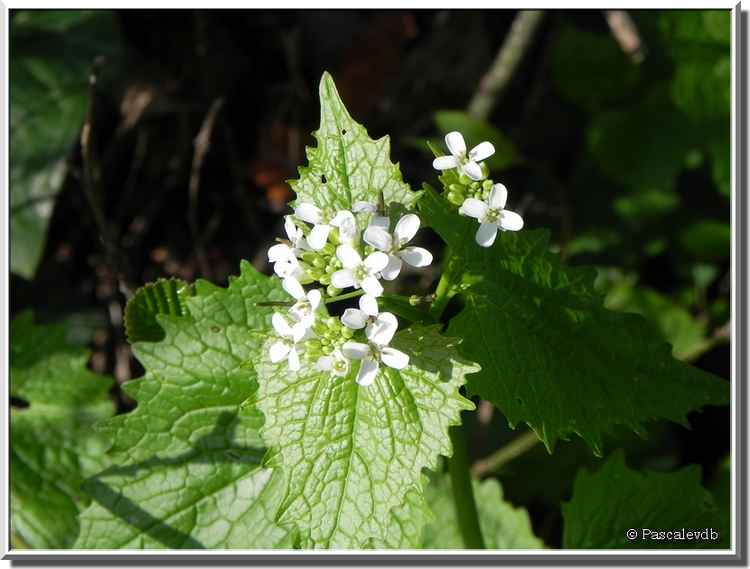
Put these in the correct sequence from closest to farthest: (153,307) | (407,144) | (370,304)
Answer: (370,304)
(153,307)
(407,144)

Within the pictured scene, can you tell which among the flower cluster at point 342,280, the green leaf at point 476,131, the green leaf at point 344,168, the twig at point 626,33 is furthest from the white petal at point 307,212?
the twig at point 626,33

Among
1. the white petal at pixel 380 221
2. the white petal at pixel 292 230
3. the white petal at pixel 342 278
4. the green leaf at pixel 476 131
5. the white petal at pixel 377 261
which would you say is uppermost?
the green leaf at pixel 476 131

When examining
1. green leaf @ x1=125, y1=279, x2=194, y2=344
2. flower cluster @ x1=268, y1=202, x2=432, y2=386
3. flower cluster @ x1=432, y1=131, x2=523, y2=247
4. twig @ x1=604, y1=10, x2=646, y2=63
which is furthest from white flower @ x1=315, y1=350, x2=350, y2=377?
twig @ x1=604, y1=10, x2=646, y2=63

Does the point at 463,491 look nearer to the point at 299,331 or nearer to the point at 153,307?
the point at 299,331

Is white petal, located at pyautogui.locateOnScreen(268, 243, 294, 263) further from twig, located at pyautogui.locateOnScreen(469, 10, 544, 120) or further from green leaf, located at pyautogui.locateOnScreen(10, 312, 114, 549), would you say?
twig, located at pyautogui.locateOnScreen(469, 10, 544, 120)

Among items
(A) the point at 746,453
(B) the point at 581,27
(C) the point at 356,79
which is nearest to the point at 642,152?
(B) the point at 581,27

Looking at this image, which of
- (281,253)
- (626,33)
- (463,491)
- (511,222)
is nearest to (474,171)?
(511,222)

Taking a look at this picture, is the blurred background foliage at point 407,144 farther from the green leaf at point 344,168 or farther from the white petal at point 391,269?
the white petal at point 391,269
